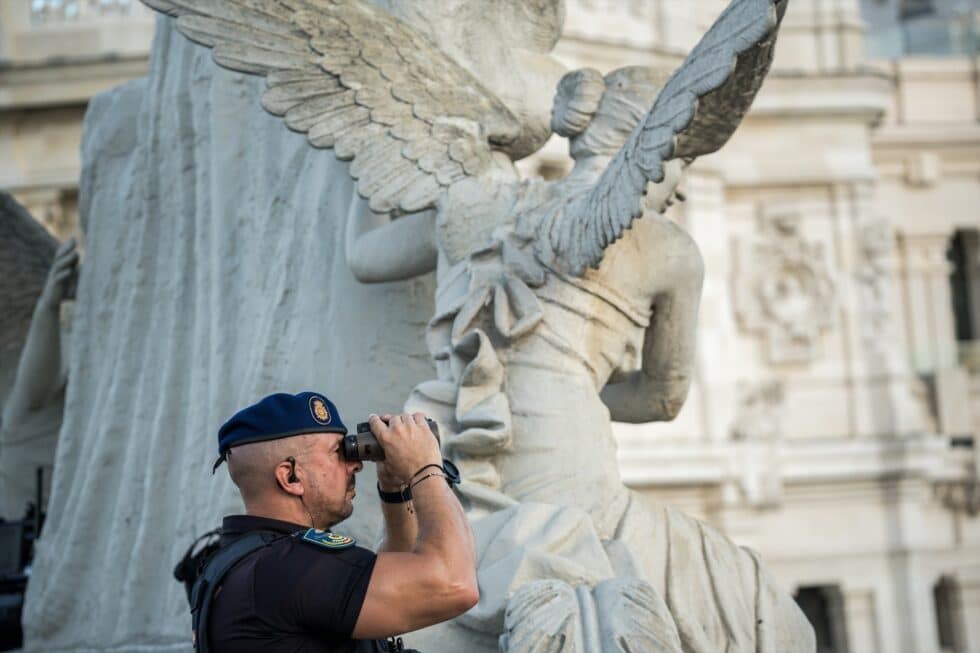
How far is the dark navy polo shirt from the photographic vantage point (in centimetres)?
322

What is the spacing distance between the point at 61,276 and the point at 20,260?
79 cm

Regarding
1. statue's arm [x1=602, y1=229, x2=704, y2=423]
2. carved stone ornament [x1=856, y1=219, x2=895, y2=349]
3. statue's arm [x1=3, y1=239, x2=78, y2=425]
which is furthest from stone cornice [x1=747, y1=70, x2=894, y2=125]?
statue's arm [x1=602, y1=229, x2=704, y2=423]

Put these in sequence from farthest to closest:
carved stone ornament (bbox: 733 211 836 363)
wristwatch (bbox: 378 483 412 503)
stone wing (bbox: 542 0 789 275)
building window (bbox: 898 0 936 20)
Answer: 1. building window (bbox: 898 0 936 20)
2. carved stone ornament (bbox: 733 211 836 363)
3. stone wing (bbox: 542 0 789 275)
4. wristwatch (bbox: 378 483 412 503)

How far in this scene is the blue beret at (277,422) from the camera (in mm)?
3434

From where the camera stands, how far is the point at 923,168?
27.3m

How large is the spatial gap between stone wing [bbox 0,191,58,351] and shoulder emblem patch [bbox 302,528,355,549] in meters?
5.55

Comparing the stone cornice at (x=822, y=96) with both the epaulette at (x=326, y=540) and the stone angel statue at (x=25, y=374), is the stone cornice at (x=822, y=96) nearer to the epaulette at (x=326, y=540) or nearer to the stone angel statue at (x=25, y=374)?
the stone angel statue at (x=25, y=374)

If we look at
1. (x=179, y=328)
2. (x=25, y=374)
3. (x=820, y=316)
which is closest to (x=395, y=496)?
(x=179, y=328)

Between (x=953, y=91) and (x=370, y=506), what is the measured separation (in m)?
23.0

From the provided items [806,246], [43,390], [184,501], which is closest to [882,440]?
[806,246]

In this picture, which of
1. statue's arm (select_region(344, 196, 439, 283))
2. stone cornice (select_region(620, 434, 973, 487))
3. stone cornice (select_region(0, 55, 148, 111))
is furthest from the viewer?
stone cornice (select_region(620, 434, 973, 487))

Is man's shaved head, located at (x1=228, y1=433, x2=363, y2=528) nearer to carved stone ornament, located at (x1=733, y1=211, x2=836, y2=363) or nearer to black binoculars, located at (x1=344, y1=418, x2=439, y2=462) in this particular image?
black binoculars, located at (x1=344, y1=418, x2=439, y2=462)

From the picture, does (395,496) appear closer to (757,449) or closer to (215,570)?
(215,570)

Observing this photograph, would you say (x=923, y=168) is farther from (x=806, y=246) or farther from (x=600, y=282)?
(x=600, y=282)
